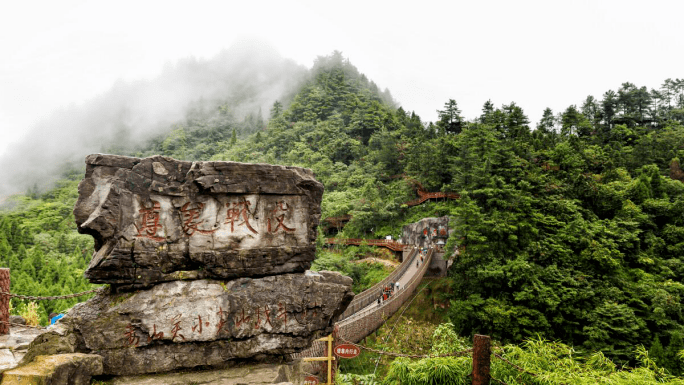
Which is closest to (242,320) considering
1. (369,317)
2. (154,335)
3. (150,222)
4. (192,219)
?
(154,335)

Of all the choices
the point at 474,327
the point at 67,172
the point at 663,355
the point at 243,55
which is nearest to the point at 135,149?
the point at 67,172

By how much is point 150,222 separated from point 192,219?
0.48 metres

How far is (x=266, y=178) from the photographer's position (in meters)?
5.07

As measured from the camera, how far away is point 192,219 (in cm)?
480

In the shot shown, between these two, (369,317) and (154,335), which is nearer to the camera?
(154,335)

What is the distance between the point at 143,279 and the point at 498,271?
31.0 feet

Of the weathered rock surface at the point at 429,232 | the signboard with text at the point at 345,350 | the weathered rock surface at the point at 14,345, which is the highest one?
the weathered rock surface at the point at 429,232

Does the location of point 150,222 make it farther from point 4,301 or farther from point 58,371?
point 4,301

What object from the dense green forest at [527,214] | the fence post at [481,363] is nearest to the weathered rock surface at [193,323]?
the fence post at [481,363]

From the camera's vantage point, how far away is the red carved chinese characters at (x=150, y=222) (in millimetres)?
4566

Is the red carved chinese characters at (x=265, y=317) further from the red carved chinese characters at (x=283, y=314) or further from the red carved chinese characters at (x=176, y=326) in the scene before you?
the red carved chinese characters at (x=176, y=326)

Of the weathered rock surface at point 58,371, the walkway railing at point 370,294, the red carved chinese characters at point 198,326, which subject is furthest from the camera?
the walkway railing at point 370,294

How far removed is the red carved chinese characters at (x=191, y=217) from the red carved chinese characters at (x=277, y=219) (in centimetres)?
90

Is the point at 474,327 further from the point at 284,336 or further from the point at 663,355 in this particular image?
the point at 284,336
